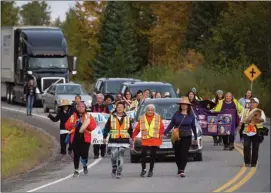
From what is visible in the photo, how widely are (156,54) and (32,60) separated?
97.4 ft

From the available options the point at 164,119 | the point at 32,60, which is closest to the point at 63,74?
the point at 32,60

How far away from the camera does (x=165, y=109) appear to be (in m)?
23.6

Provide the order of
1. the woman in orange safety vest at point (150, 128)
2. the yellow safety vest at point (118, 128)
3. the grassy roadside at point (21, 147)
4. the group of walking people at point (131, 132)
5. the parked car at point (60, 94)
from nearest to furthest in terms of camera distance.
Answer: the woman in orange safety vest at point (150, 128)
the group of walking people at point (131, 132)
the yellow safety vest at point (118, 128)
the grassy roadside at point (21, 147)
the parked car at point (60, 94)

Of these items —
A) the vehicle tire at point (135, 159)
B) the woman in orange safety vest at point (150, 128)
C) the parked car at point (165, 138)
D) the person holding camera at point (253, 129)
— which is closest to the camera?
the woman in orange safety vest at point (150, 128)

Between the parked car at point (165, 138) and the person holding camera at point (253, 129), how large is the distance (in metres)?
1.15

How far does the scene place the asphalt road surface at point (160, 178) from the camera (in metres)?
17.8

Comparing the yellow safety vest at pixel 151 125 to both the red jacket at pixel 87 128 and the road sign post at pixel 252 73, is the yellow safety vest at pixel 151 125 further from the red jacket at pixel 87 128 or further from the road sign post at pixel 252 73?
the road sign post at pixel 252 73

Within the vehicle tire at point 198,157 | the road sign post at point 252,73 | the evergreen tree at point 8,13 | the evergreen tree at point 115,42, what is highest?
the evergreen tree at point 8,13

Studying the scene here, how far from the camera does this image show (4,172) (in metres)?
22.3

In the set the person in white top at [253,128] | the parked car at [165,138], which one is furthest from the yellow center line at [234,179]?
the parked car at [165,138]

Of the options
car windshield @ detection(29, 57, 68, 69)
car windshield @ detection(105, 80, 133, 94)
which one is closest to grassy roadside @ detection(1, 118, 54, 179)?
car windshield @ detection(105, 80, 133, 94)

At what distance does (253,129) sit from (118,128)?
394cm

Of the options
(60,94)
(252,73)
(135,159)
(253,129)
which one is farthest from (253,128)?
(252,73)

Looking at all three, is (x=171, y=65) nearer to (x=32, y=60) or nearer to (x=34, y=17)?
(x=32, y=60)
